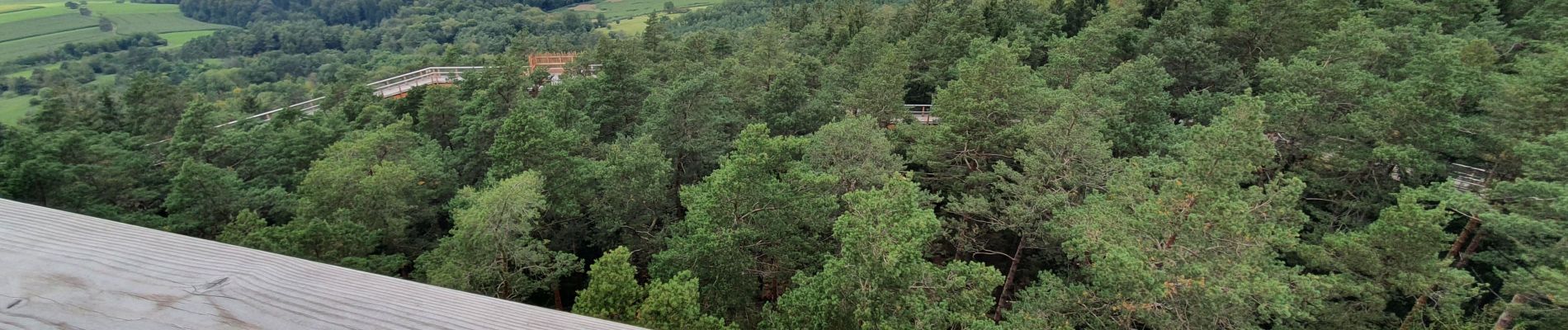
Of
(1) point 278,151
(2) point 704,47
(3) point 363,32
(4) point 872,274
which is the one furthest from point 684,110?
(3) point 363,32

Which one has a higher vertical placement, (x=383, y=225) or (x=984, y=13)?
(x=984, y=13)

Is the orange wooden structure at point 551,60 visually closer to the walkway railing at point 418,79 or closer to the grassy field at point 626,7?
the walkway railing at point 418,79

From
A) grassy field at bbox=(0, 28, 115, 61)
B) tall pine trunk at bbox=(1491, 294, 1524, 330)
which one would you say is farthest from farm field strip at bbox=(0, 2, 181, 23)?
tall pine trunk at bbox=(1491, 294, 1524, 330)

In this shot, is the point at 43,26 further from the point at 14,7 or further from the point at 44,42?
the point at 14,7

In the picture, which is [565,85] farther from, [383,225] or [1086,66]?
[1086,66]

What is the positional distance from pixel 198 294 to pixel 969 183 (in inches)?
735

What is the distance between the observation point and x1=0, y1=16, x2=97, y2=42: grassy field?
92.1 m

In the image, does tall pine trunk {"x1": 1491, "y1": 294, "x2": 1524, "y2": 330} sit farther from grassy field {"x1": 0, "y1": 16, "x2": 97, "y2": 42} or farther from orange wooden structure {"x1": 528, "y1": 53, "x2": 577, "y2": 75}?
grassy field {"x1": 0, "y1": 16, "x2": 97, "y2": 42}

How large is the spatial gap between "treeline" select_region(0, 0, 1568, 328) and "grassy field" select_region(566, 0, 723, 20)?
11145 centimetres

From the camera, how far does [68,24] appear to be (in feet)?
334

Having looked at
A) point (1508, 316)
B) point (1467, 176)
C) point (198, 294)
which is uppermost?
point (198, 294)

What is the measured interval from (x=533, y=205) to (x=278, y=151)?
15.1 meters

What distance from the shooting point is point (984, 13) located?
44.2 metres

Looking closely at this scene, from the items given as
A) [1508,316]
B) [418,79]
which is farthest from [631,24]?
[1508,316]
